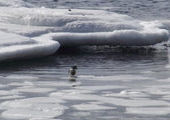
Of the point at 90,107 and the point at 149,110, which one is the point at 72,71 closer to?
the point at 90,107

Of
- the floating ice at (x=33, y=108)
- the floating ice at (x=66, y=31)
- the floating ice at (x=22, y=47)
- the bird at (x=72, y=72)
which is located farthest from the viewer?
the floating ice at (x=66, y=31)

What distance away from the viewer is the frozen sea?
23.5ft

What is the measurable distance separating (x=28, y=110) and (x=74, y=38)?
5020 millimetres

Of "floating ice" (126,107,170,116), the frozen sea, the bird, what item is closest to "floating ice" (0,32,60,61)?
the frozen sea

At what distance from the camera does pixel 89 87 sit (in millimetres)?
8469

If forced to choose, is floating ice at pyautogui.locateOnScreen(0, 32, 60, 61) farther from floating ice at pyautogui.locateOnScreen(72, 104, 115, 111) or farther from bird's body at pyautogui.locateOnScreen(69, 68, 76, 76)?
floating ice at pyautogui.locateOnScreen(72, 104, 115, 111)

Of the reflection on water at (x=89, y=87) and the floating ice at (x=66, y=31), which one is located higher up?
the floating ice at (x=66, y=31)

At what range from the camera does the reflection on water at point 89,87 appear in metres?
7.00

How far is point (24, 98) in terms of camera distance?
775 cm

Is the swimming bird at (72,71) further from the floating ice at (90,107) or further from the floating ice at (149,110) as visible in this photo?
the floating ice at (149,110)

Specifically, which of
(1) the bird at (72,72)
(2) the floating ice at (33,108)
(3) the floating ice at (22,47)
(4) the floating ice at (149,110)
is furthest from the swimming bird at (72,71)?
(4) the floating ice at (149,110)

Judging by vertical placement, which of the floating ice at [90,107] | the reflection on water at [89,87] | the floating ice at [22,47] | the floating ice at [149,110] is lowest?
the floating ice at [149,110]

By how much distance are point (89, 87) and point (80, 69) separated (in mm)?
1568

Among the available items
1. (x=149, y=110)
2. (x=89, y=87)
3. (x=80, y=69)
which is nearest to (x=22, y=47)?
(x=80, y=69)
